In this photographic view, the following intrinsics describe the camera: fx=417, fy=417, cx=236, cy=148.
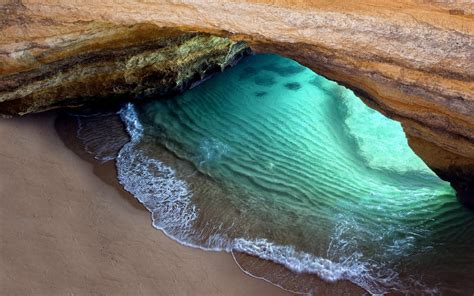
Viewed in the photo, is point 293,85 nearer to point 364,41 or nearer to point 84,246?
point 364,41

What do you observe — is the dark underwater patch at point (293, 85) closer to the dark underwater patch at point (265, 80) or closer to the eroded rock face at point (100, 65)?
the dark underwater patch at point (265, 80)

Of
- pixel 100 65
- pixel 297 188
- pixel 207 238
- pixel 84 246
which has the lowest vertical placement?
pixel 84 246

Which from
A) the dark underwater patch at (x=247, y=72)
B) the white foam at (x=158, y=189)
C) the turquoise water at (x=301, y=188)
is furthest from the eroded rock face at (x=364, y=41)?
the dark underwater patch at (x=247, y=72)

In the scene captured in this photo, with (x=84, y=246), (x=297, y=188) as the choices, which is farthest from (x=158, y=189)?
(x=297, y=188)

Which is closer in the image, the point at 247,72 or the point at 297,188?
the point at 297,188

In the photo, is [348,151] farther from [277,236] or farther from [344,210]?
[277,236]

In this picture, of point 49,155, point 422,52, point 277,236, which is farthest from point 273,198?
point 49,155

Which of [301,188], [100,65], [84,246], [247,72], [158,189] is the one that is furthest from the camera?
[247,72]
